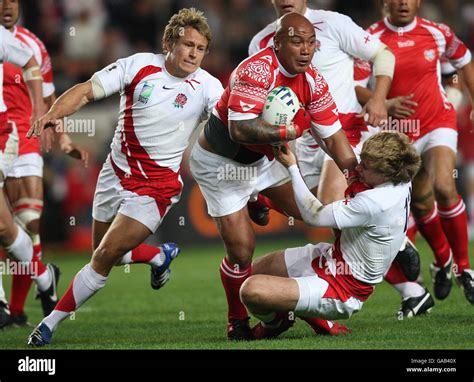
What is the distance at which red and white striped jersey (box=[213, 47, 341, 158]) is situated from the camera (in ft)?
21.2

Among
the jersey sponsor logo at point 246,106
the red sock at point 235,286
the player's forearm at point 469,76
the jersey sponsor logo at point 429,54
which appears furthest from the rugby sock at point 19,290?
the player's forearm at point 469,76

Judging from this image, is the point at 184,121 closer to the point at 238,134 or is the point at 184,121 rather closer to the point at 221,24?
the point at 238,134

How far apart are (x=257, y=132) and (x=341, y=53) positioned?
6.76 ft

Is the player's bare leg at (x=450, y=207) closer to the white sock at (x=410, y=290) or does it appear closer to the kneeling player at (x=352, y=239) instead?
the white sock at (x=410, y=290)

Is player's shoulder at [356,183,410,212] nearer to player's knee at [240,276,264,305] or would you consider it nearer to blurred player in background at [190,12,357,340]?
blurred player in background at [190,12,357,340]

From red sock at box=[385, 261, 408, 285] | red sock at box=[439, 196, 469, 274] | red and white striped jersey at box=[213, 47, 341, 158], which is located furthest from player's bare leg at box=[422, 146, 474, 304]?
red and white striped jersey at box=[213, 47, 341, 158]

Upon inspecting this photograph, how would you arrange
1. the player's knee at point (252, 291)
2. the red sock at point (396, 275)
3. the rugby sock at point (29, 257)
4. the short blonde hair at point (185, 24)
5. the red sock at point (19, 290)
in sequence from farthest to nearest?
the red sock at point (19, 290) < the rugby sock at point (29, 257) < the red sock at point (396, 275) < the short blonde hair at point (185, 24) < the player's knee at point (252, 291)

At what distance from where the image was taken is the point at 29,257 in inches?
327

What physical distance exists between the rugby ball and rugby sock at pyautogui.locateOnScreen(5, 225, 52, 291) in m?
2.62

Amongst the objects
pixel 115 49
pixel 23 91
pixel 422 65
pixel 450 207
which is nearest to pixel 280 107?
pixel 450 207

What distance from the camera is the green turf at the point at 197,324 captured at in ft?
21.7

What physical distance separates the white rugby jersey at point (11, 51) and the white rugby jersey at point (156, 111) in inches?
47.0

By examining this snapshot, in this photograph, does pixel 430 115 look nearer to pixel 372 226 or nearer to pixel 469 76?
pixel 469 76

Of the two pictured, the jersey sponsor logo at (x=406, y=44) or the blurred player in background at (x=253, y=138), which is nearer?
the blurred player in background at (x=253, y=138)
